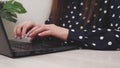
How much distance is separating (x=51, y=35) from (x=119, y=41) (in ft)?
0.93

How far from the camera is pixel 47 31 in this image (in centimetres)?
97

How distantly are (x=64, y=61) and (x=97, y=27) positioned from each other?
666 millimetres

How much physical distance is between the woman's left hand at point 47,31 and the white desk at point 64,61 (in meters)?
0.17

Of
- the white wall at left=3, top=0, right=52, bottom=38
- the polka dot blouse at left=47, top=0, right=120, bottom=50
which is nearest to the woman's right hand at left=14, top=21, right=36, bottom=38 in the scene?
the polka dot blouse at left=47, top=0, right=120, bottom=50

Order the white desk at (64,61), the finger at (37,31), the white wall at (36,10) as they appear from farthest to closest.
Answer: the white wall at (36,10) → the finger at (37,31) → the white desk at (64,61)

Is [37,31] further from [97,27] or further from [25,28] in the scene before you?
[97,27]

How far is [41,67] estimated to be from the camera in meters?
0.63

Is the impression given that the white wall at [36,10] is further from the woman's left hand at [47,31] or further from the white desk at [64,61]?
the white desk at [64,61]

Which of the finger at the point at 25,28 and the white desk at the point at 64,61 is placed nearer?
the white desk at the point at 64,61

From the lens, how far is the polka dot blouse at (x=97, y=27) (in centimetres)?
96

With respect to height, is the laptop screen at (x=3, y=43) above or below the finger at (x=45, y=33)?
above

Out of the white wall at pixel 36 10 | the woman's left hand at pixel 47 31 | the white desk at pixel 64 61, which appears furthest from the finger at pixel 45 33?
the white wall at pixel 36 10

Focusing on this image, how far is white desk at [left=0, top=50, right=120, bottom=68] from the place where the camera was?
654 millimetres

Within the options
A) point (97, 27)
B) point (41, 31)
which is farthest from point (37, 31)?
point (97, 27)
